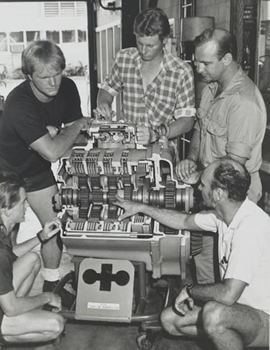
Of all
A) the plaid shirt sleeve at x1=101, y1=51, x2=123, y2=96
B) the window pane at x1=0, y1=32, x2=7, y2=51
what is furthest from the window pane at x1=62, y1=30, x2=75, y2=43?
the plaid shirt sleeve at x1=101, y1=51, x2=123, y2=96

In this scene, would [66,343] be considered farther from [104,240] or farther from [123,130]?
[123,130]

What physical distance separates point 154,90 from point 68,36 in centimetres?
649

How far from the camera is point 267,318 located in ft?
7.02

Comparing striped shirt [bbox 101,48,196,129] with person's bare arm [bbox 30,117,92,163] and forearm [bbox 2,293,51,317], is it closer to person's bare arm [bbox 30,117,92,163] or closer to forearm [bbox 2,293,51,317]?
person's bare arm [bbox 30,117,92,163]

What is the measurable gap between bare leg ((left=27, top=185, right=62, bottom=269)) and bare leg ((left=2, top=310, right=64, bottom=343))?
749 millimetres

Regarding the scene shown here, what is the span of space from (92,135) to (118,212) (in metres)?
0.46

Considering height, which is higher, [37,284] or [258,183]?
[258,183]

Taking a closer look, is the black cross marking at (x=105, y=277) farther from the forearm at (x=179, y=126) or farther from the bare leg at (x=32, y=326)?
the forearm at (x=179, y=126)

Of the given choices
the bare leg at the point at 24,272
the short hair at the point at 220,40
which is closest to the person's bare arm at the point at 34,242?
the bare leg at the point at 24,272

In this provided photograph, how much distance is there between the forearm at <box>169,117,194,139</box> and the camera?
306 cm

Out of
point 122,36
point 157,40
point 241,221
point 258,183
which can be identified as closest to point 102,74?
point 122,36

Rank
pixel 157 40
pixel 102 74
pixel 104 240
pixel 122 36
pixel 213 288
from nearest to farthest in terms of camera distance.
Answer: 1. pixel 213 288
2. pixel 104 240
3. pixel 157 40
4. pixel 122 36
5. pixel 102 74

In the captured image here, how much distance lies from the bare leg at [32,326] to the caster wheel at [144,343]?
0.46 metres

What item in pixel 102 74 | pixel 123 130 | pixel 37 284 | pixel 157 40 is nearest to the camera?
pixel 123 130
